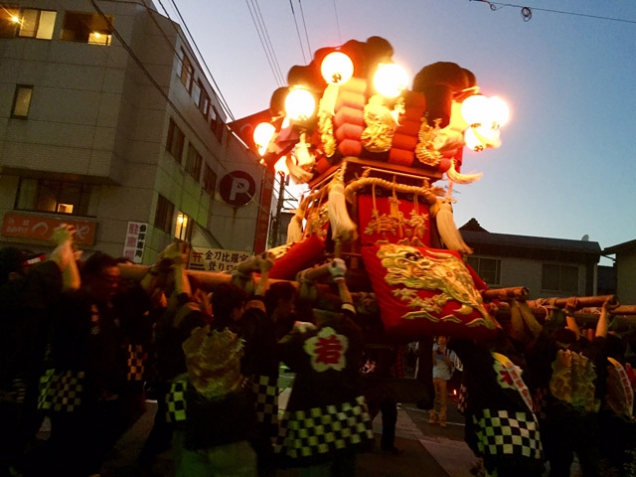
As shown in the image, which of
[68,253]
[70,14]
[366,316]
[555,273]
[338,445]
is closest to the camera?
[338,445]

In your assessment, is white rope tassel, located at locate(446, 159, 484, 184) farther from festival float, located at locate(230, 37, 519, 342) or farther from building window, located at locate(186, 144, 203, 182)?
building window, located at locate(186, 144, 203, 182)

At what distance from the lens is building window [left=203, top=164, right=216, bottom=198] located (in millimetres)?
22802

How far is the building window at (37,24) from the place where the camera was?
1711 centimetres

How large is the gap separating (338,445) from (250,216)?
65.1 feet

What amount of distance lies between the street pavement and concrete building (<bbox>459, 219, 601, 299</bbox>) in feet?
38.4

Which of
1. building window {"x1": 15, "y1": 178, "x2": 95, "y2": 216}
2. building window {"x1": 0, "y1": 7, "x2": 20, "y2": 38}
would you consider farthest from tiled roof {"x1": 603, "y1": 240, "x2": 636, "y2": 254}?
building window {"x1": 0, "y1": 7, "x2": 20, "y2": 38}

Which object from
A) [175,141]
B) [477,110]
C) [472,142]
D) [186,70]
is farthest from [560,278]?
[186,70]

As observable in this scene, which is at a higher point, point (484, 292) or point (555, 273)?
point (555, 273)

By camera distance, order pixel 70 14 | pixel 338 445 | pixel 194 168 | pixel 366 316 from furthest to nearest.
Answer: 1. pixel 194 168
2. pixel 70 14
3. pixel 366 316
4. pixel 338 445

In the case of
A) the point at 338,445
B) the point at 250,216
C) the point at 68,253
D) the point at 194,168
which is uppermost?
the point at 194,168

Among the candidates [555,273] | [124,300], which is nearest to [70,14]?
[124,300]

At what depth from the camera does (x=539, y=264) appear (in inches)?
773

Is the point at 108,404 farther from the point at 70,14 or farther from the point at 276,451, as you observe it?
the point at 70,14

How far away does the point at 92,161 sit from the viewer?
1605 centimetres
